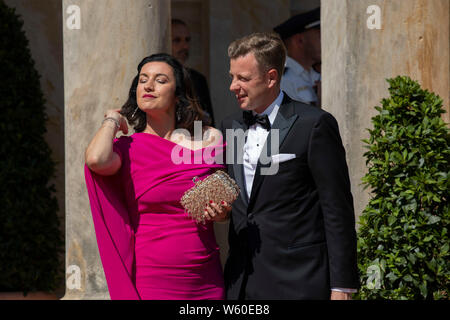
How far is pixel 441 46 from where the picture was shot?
18.8ft

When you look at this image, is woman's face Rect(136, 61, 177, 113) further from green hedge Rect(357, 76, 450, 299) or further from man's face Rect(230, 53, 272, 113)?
green hedge Rect(357, 76, 450, 299)

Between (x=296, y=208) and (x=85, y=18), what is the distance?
2.72 metres

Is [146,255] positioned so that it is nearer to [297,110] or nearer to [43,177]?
[297,110]

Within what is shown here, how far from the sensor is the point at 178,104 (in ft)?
12.3

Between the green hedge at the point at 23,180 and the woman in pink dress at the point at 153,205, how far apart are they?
12.9ft

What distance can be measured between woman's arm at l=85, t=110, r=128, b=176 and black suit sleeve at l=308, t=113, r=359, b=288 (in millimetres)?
968

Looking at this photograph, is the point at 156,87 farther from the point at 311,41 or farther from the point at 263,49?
the point at 311,41

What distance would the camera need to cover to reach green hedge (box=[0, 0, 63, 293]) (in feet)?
23.7

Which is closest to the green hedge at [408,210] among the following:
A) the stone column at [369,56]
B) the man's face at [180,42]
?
the stone column at [369,56]

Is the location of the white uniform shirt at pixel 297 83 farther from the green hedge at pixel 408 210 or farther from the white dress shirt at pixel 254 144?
the white dress shirt at pixel 254 144

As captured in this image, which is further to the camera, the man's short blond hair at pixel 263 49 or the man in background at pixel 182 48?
the man in background at pixel 182 48

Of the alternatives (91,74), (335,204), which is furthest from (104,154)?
(91,74)

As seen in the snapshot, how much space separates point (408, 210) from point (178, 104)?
1.94 metres

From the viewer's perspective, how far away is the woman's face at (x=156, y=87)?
360 cm
